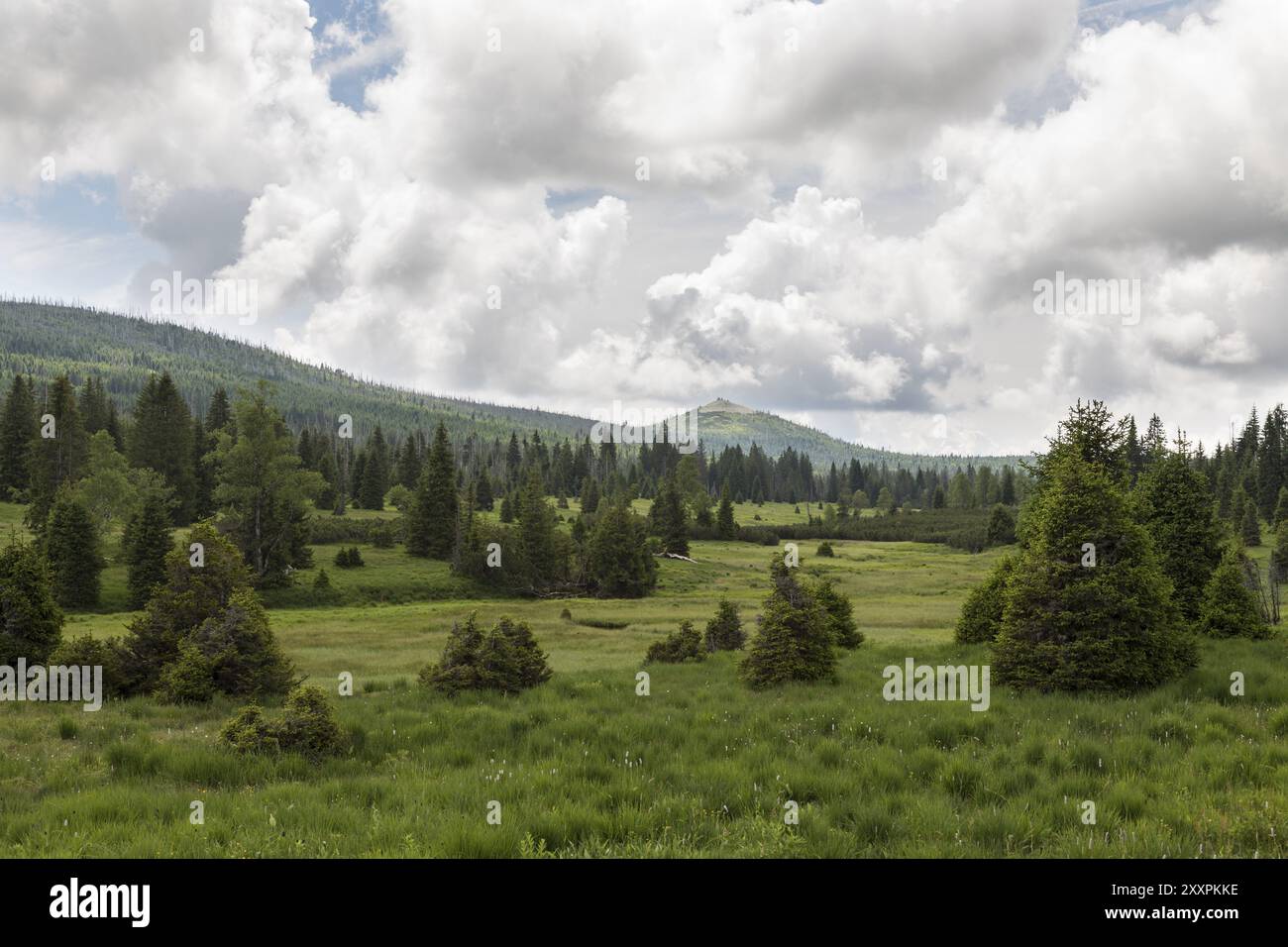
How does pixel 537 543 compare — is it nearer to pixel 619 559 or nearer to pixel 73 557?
pixel 619 559

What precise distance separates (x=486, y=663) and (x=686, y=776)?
9.93 meters

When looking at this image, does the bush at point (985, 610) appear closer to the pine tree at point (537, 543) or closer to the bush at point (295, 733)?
the bush at point (295, 733)

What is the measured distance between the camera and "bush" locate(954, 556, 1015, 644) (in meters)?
23.2

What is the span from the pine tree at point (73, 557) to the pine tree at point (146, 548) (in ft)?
8.48

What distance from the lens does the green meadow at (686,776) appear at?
691cm

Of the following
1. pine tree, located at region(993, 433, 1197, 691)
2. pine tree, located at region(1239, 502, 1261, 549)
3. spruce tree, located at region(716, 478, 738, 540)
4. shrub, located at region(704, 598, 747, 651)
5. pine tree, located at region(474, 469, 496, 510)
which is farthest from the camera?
pine tree, located at region(474, 469, 496, 510)

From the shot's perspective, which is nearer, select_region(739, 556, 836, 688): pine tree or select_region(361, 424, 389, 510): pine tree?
select_region(739, 556, 836, 688): pine tree

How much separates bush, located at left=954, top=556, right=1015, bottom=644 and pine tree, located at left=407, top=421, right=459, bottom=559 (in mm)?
73178

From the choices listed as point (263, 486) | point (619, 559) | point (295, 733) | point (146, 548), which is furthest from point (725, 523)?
point (295, 733)

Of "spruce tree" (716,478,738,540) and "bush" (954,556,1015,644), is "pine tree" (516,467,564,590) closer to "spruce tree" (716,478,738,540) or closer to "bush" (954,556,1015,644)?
"spruce tree" (716,478,738,540)

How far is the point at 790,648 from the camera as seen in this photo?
18781 millimetres

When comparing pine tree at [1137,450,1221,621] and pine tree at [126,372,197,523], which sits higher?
pine tree at [126,372,197,523]

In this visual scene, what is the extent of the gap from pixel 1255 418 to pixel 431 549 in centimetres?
17005

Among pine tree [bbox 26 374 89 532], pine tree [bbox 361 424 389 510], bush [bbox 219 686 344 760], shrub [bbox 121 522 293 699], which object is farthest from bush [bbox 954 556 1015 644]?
pine tree [bbox 361 424 389 510]
